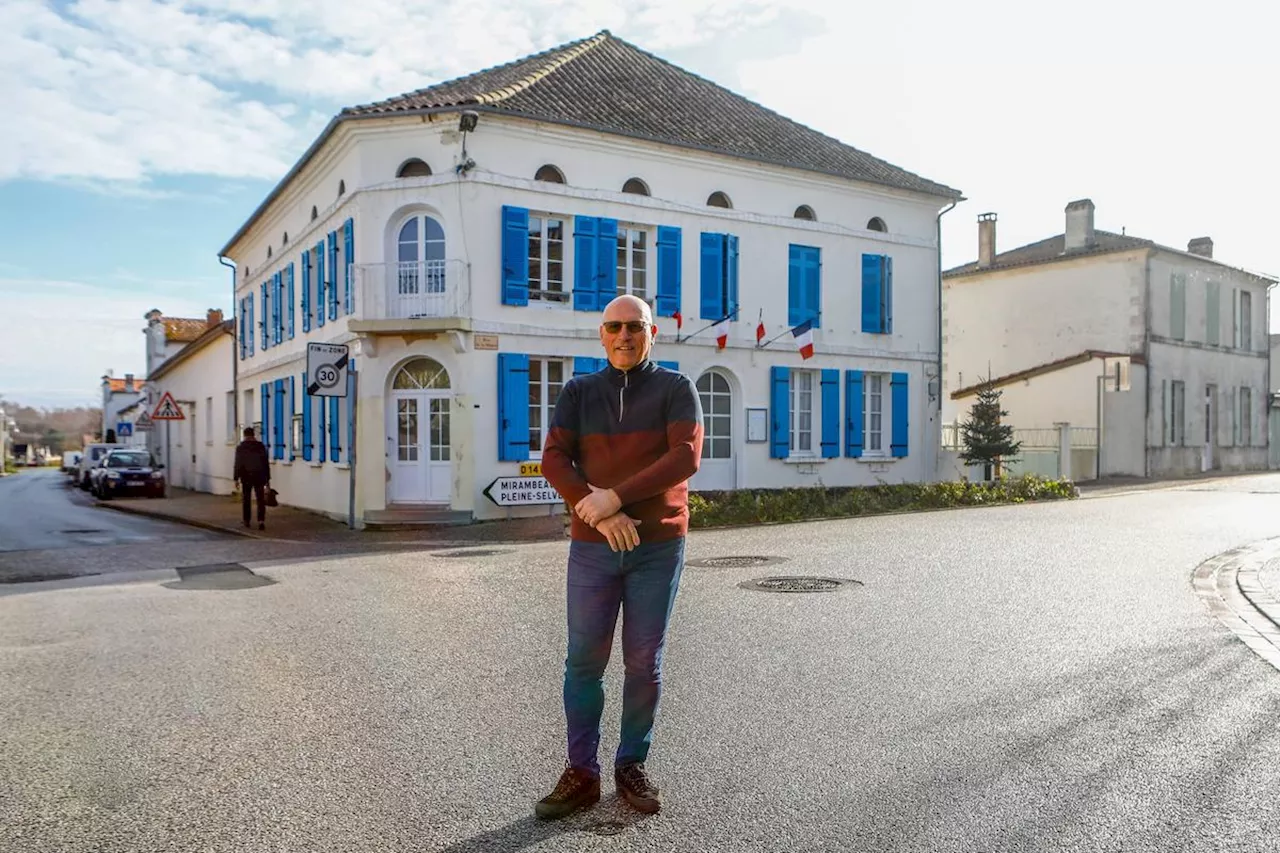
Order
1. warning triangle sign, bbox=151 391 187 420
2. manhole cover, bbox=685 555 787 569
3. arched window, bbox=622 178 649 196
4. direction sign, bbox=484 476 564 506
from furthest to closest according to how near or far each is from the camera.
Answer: warning triangle sign, bbox=151 391 187 420 → arched window, bbox=622 178 649 196 → direction sign, bbox=484 476 564 506 → manhole cover, bbox=685 555 787 569

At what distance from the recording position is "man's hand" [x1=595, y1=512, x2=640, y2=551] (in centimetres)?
381

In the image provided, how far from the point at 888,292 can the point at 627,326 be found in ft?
67.6

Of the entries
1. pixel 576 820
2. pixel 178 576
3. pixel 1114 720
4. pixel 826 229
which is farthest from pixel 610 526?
pixel 826 229

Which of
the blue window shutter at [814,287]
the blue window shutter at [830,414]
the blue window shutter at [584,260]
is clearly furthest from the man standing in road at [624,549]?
the blue window shutter at [830,414]

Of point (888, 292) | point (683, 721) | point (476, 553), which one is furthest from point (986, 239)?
point (683, 721)

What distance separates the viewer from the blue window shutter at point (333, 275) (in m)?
19.5

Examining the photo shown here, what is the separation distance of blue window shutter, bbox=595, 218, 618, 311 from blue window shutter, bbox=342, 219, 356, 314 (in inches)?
172

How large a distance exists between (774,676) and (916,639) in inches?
60.4

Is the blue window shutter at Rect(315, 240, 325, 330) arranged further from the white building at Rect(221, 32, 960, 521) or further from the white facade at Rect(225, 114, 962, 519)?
the white facade at Rect(225, 114, 962, 519)

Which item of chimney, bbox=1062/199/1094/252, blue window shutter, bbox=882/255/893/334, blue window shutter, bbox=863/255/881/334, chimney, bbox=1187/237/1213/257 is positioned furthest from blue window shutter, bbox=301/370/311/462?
chimney, bbox=1187/237/1213/257

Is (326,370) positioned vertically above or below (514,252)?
below

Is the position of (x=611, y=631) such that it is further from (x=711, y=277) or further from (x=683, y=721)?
(x=711, y=277)

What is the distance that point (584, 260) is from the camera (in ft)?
62.2

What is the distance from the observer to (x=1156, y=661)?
21.0 feet
